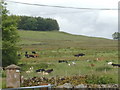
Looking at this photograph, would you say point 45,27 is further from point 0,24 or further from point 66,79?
point 66,79

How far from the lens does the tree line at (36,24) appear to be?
284ft

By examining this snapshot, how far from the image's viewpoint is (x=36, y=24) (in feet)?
320

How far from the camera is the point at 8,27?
31.2 m

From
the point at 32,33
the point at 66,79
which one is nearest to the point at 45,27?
the point at 32,33

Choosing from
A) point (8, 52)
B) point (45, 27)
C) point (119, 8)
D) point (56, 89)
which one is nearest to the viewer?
point (56, 89)

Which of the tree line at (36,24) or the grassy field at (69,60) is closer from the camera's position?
the grassy field at (69,60)

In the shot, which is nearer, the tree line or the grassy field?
the grassy field

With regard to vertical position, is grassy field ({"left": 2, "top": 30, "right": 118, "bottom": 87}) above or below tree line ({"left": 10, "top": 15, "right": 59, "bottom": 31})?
below

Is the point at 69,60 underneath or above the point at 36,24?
underneath

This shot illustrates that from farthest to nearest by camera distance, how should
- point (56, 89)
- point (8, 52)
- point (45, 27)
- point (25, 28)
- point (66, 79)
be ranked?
1. point (45, 27)
2. point (25, 28)
3. point (8, 52)
4. point (66, 79)
5. point (56, 89)

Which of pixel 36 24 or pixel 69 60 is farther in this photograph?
pixel 36 24

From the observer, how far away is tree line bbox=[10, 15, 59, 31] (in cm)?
8663

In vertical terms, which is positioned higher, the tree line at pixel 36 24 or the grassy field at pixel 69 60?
the tree line at pixel 36 24

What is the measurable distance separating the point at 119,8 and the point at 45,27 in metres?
90.1
